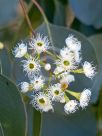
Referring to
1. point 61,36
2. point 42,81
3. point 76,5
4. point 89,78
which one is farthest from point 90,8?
point 42,81

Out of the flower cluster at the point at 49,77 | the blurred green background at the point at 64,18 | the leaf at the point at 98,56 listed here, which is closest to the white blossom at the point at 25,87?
the flower cluster at the point at 49,77

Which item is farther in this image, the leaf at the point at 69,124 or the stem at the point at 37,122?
the leaf at the point at 69,124

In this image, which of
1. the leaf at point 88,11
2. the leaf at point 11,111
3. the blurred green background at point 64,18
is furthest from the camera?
the leaf at point 88,11

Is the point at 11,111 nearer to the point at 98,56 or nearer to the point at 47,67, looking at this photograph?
the point at 47,67

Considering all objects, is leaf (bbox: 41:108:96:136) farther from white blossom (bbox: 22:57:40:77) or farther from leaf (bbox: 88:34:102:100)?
white blossom (bbox: 22:57:40:77)

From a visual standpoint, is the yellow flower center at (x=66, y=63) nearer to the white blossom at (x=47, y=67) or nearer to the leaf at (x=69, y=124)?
the white blossom at (x=47, y=67)

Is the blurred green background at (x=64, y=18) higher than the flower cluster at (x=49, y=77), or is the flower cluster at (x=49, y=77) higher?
the blurred green background at (x=64, y=18)

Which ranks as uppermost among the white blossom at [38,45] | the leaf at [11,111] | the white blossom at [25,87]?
the white blossom at [38,45]
